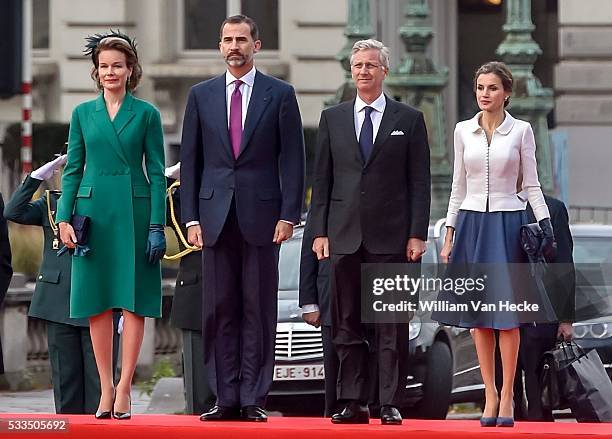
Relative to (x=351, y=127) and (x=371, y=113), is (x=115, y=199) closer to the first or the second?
(x=351, y=127)

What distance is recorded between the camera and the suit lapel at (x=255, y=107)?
1191cm

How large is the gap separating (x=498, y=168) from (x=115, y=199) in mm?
2050

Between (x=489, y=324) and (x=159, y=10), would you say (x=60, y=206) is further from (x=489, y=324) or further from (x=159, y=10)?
(x=159, y=10)

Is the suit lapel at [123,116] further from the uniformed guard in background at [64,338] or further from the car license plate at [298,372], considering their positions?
the car license plate at [298,372]

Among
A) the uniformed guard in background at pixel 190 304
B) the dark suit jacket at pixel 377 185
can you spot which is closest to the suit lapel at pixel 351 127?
the dark suit jacket at pixel 377 185

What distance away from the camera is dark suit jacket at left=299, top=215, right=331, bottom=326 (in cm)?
1240

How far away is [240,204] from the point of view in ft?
39.0

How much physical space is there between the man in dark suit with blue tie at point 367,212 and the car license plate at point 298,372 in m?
3.53

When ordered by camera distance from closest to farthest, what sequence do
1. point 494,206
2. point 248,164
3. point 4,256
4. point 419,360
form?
1. point 248,164
2. point 494,206
3. point 4,256
4. point 419,360

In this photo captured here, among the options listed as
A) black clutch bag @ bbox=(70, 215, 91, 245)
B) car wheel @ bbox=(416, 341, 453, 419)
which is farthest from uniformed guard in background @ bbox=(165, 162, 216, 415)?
car wheel @ bbox=(416, 341, 453, 419)

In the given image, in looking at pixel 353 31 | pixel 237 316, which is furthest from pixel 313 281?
pixel 353 31

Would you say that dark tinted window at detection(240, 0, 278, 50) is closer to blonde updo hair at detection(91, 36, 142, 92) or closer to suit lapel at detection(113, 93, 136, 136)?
blonde updo hair at detection(91, 36, 142, 92)

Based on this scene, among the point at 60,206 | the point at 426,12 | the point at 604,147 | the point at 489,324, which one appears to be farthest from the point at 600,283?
the point at 604,147

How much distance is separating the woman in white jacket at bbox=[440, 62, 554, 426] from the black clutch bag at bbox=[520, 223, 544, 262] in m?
0.04
